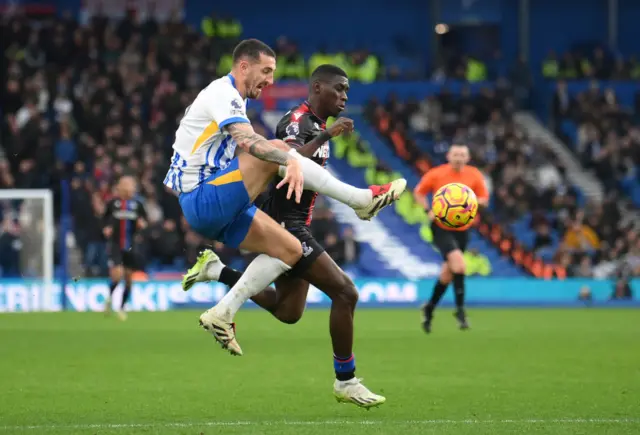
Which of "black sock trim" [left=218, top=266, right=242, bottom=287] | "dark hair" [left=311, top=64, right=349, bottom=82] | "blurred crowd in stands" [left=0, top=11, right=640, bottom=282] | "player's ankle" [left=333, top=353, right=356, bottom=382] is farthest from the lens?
"blurred crowd in stands" [left=0, top=11, right=640, bottom=282]

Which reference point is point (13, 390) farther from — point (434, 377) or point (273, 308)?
point (434, 377)

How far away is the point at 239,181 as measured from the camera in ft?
25.0

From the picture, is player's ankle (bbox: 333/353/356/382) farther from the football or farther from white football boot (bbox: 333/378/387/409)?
the football

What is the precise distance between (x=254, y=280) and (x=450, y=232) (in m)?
7.42

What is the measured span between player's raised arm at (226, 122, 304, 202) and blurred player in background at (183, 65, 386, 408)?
398 mm

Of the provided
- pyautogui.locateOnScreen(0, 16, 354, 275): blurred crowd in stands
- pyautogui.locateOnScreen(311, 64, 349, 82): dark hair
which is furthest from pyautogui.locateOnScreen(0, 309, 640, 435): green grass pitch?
pyautogui.locateOnScreen(0, 16, 354, 275): blurred crowd in stands

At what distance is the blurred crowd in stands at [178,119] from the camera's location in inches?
931

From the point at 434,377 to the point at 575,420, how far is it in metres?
2.67

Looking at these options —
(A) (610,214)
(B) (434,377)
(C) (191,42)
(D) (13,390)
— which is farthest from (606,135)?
(D) (13,390)

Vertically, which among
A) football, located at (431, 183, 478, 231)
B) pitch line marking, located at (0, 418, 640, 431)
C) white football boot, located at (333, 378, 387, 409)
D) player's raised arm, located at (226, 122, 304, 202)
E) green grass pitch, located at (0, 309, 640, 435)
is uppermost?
player's raised arm, located at (226, 122, 304, 202)

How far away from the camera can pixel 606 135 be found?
3061 cm

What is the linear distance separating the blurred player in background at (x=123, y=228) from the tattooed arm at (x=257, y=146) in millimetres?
11109

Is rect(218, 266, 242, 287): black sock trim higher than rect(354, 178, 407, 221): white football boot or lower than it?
lower

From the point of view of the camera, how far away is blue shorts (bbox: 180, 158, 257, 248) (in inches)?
300
